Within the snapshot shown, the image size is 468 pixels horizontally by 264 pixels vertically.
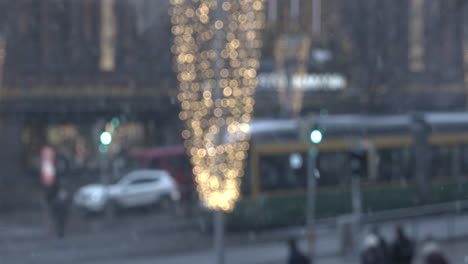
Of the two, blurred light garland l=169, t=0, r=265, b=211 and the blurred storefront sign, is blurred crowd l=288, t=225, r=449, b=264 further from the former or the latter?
the blurred storefront sign

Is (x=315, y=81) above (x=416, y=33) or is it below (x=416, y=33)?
below

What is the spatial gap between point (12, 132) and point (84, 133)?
3992mm

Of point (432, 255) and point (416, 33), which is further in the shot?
point (416, 33)

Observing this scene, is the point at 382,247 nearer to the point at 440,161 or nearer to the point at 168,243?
the point at 168,243

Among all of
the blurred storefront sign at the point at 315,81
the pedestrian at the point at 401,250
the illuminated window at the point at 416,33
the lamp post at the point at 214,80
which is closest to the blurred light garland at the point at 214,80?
the lamp post at the point at 214,80

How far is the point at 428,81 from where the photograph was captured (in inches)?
1474

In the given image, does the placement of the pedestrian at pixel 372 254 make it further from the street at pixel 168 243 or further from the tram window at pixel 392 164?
the tram window at pixel 392 164

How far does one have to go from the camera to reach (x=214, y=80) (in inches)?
508

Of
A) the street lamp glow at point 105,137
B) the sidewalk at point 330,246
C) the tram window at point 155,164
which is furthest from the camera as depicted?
the tram window at point 155,164

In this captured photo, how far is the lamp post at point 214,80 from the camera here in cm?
1270

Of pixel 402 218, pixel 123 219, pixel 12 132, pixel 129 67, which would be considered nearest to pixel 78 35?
pixel 129 67

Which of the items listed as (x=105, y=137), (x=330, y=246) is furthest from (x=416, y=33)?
(x=105, y=137)

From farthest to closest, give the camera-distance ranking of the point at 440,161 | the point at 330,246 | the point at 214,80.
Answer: the point at 440,161 → the point at 330,246 → the point at 214,80

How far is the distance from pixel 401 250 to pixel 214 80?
4.44 metres
